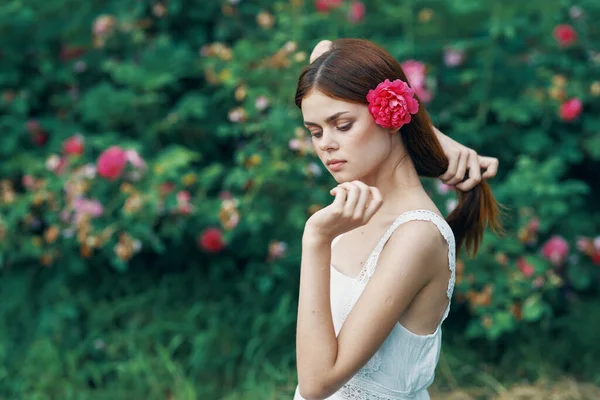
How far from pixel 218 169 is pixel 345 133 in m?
2.64

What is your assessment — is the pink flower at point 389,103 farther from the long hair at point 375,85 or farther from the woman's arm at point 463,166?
the woman's arm at point 463,166

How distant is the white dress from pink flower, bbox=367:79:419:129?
Answer: 0.22 metres

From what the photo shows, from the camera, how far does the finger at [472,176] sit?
2.10 m

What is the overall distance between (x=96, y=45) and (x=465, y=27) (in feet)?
7.25

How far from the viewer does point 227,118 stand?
16.6ft

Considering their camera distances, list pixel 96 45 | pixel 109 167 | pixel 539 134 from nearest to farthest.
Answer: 1. pixel 109 167
2. pixel 539 134
3. pixel 96 45

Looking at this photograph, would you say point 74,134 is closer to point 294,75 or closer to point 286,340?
point 294,75

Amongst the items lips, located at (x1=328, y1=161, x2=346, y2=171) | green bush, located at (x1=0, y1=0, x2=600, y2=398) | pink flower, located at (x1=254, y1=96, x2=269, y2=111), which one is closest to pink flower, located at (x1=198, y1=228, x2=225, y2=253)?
green bush, located at (x1=0, y1=0, x2=600, y2=398)

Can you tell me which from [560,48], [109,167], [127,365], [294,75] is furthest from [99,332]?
[560,48]

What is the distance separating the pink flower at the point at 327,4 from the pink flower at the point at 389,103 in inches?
107

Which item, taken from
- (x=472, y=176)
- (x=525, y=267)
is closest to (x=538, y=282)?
(x=525, y=267)

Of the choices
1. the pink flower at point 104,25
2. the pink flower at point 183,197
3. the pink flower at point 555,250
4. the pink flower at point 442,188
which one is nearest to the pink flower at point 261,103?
the pink flower at point 183,197

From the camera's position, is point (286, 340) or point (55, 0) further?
point (55, 0)

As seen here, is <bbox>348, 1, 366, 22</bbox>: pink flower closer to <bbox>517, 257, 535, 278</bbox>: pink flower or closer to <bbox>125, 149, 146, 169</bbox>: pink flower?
<bbox>125, 149, 146, 169</bbox>: pink flower
